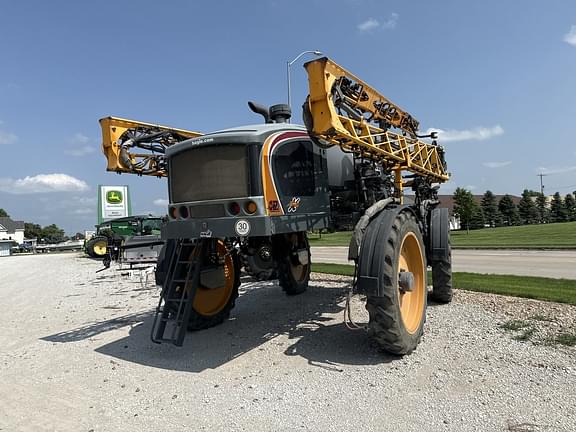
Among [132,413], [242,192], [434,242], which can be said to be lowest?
[132,413]

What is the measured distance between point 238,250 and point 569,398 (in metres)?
5.23

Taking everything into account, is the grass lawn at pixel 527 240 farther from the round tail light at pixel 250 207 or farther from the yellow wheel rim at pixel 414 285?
the round tail light at pixel 250 207

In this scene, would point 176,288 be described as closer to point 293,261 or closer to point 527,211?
point 293,261

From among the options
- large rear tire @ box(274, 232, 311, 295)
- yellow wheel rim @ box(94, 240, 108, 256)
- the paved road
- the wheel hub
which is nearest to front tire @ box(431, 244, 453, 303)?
large rear tire @ box(274, 232, 311, 295)

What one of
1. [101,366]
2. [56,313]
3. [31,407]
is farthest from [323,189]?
[56,313]

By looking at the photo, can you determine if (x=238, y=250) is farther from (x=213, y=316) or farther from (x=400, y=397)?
(x=400, y=397)

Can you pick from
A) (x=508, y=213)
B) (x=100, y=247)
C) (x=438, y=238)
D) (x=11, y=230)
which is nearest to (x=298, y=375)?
(x=438, y=238)

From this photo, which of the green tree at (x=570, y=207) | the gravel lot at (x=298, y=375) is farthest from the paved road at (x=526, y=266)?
the green tree at (x=570, y=207)

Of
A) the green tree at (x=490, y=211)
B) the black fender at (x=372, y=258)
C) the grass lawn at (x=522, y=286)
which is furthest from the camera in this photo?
the green tree at (x=490, y=211)

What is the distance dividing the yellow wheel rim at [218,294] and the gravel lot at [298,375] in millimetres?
386

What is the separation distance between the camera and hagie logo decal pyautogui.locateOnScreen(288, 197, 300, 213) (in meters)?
5.70

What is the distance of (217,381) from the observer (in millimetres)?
4758

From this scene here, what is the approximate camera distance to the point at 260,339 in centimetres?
632

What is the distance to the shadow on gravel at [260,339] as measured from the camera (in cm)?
537
